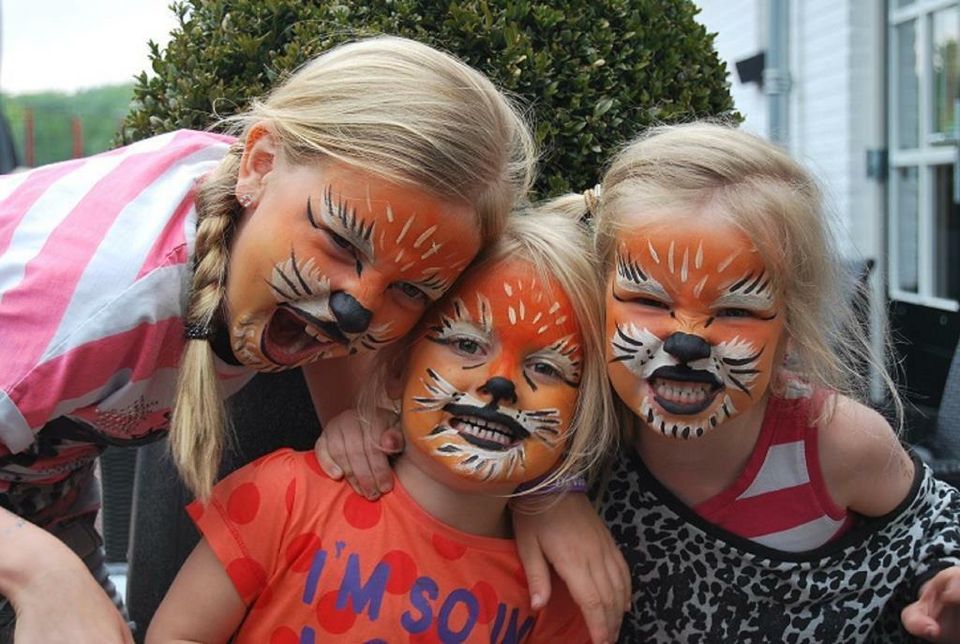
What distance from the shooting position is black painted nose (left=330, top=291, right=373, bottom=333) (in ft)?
5.15

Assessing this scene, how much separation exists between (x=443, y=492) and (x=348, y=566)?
0.20 metres

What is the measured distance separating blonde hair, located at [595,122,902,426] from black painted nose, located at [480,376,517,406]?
0.88 ft

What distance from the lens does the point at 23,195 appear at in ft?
5.98

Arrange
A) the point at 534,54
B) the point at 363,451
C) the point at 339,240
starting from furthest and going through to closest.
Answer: the point at 534,54, the point at 363,451, the point at 339,240

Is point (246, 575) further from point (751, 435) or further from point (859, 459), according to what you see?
point (859, 459)

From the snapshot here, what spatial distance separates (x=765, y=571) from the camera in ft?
5.96

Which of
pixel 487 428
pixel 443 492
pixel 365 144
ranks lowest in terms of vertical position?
pixel 443 492

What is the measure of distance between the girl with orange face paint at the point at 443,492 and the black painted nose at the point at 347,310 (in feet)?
0.52

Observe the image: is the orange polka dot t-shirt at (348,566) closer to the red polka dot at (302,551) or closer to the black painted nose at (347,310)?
the red polka dot at (302,551)

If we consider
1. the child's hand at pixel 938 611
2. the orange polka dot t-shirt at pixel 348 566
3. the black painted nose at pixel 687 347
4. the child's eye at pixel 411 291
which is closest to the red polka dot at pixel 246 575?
the orange polka dot t-shirt at pixel 348 566

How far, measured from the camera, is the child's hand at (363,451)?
175cm

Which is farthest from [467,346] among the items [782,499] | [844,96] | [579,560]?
[844,96]

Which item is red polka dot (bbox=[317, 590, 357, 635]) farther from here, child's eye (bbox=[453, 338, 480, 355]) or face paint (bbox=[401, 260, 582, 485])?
child's eye (bbox=[453, 338, 480, 355])

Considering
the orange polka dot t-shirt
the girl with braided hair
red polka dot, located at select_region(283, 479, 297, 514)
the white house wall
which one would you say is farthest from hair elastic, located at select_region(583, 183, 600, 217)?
the white house wall
